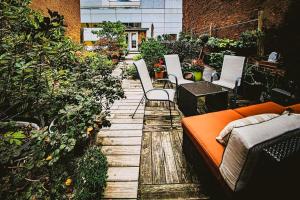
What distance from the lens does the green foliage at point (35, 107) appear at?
4.55 ft

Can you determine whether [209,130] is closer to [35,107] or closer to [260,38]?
[35,107]

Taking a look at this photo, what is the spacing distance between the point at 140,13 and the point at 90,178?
22481 millimetres

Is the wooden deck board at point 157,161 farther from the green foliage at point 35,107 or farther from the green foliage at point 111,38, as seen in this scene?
the green foliage at point 111,38

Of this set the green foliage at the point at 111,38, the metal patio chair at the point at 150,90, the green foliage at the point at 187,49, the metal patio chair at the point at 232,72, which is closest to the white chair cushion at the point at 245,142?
the metal patio chair at the point at 150,90

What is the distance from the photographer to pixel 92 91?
8.59ft

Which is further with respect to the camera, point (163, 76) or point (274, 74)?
point (163, 76)

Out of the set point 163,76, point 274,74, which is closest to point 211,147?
point 274,74

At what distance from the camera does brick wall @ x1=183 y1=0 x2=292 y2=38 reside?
464 centimetres

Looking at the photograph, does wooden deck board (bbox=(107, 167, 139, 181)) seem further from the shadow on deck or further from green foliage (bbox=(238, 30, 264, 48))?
green foliage (bbox=(238, 30, 264, 48))

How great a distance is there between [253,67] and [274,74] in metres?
0.85

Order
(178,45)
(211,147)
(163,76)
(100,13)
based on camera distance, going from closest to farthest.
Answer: (211,147) < (163,76) < (178,45) < (100,13)

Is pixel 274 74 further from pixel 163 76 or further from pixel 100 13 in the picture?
pixel 100 13

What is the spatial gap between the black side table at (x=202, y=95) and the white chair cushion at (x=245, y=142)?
2023 mm

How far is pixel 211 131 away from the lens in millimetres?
2141
